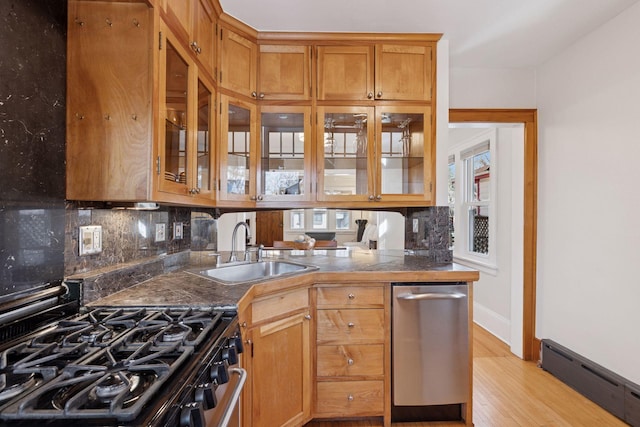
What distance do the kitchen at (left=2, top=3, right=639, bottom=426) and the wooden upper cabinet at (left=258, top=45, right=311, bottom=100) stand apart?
0.98 m

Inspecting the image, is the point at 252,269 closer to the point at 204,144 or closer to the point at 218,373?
the point at 204,144

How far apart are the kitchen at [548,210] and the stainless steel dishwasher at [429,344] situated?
1.07 meters

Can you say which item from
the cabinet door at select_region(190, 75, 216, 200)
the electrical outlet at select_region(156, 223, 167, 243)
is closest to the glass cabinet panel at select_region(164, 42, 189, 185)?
the cabinet door at select_region(190, 75, 216, 200)

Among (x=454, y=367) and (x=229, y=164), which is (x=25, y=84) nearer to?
(x=229, y=164)

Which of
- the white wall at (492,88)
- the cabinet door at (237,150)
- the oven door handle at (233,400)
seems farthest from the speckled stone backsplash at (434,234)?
the oven door handle at (233,400)

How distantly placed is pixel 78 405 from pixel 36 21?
1226 mm

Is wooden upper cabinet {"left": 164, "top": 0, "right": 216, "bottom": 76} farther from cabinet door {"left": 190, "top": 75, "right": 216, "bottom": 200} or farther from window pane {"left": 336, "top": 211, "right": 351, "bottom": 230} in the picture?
window pane {"left": 336, "top": 211, "right": 351, "bottom": 230}

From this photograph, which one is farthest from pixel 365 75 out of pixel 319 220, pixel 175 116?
pixel 319 220

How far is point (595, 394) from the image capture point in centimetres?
213

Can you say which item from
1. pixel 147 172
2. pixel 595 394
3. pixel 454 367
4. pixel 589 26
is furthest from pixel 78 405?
pixel 589 26

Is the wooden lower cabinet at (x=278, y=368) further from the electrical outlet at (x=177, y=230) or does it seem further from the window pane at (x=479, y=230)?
the window pane at (x=479, y=230)

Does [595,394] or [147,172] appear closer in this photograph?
[147,172]

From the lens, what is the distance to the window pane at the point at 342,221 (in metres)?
4.51

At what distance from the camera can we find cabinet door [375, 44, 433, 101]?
2.24 meters
